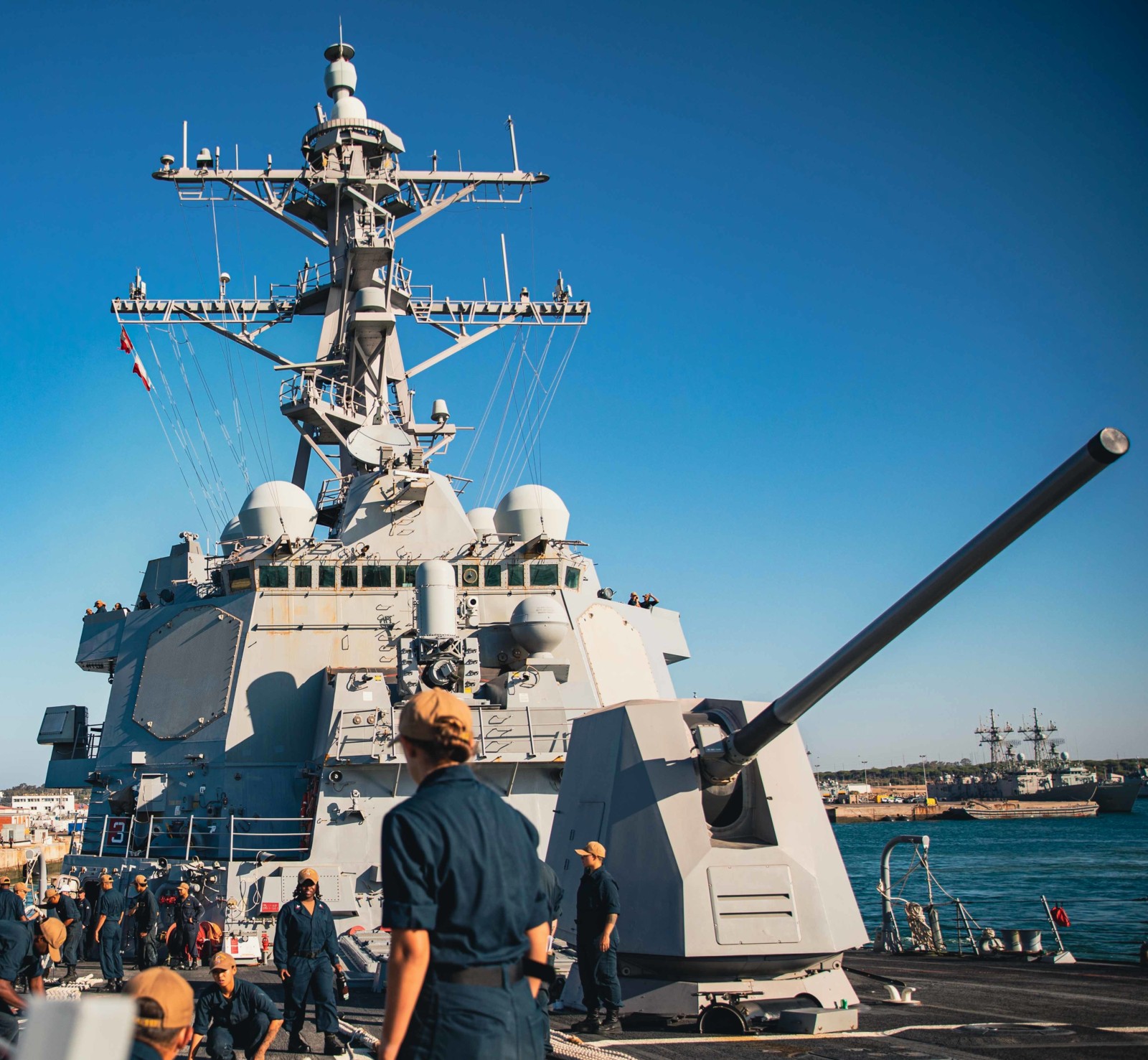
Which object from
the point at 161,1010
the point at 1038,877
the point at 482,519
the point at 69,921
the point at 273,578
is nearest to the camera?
the point at 161,1010

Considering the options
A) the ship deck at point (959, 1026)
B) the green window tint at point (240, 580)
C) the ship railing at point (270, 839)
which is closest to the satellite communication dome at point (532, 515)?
the green window tint at point (240, 580)

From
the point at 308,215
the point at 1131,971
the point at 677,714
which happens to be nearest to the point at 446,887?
the point at 677,714

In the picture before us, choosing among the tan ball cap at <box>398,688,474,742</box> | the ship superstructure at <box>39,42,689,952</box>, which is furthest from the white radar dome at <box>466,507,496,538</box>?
the tan ball cap at <box>398,688,474,742</box>

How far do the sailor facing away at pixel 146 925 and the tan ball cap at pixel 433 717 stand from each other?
30.3 feet

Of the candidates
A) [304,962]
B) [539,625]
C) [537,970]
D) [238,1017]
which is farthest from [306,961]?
[539,625]

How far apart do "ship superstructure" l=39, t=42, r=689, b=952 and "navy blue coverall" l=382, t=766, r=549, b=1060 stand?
29.9ft

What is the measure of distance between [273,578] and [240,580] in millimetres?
580

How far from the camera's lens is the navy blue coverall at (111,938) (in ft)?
30.4

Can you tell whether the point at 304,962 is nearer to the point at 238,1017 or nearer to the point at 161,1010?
the point at 238,1017

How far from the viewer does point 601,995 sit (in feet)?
18.9

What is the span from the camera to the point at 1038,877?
3434cm

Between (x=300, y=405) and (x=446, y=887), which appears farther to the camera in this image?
(x=300, y=405)

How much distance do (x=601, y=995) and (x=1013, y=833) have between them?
5876 cm

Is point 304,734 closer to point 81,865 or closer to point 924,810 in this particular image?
point 81,865
